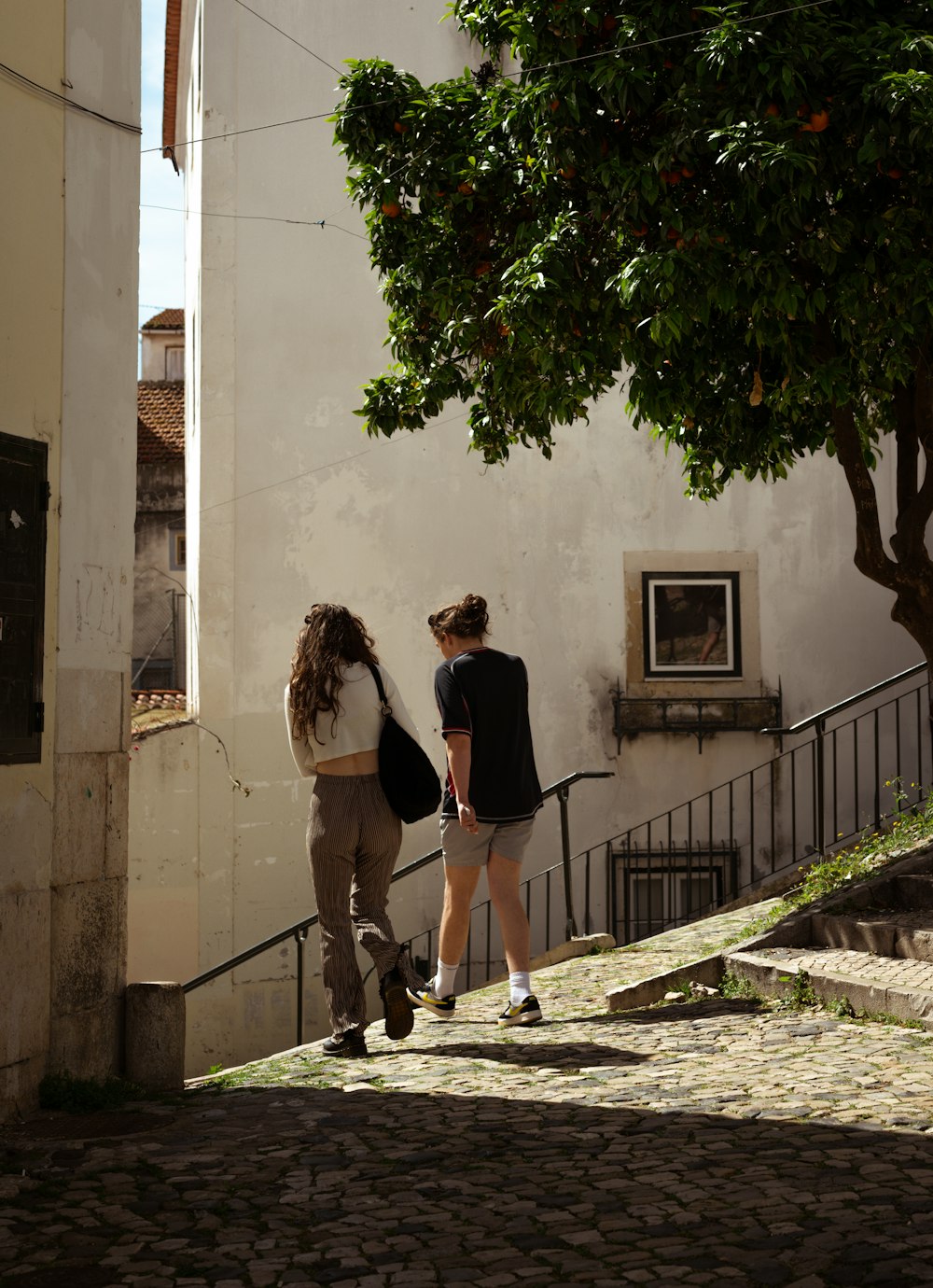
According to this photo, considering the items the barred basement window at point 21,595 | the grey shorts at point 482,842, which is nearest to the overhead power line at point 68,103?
the barred basement window at point 21,595

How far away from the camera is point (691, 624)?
1544 centimetres

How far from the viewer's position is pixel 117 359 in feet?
19.9

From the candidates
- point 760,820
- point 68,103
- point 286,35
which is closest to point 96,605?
point 68,103

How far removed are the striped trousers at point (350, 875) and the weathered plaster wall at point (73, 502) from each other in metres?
0.84

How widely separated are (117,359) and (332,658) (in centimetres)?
159

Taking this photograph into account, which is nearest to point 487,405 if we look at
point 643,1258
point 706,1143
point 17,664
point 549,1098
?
point 17,664

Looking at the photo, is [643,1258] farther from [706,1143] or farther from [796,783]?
[796,783]

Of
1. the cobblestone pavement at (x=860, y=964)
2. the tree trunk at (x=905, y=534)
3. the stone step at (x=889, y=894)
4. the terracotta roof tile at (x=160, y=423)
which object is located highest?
the terracotta roof tile at (x=160, y=423)

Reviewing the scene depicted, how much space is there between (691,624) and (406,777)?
986 cm

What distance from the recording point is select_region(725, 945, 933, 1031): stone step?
611 centimetres

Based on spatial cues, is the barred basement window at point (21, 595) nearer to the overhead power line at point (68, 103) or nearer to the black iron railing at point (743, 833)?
the overhead power line at point (68, 103)

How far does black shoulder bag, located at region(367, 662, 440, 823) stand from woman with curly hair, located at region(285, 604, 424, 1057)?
5cm

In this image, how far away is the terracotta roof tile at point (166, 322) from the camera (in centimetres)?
2916

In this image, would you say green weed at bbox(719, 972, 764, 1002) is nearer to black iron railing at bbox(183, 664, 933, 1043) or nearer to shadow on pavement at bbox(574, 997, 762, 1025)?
shadow on pavement at bbox(574, 997, 762, 1025)
